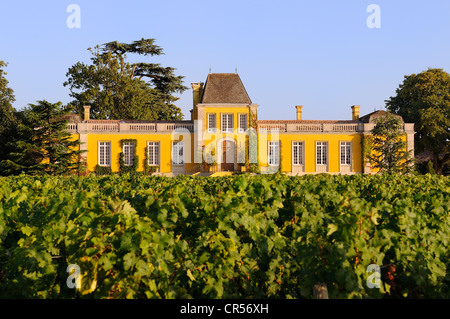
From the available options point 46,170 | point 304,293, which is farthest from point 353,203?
point 46,170

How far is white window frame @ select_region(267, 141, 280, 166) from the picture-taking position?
1404 inches

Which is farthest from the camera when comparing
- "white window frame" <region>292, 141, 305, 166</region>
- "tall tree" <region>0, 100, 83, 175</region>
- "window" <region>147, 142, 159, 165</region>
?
"white window frame" <region>292, 141, 305, 166</region>

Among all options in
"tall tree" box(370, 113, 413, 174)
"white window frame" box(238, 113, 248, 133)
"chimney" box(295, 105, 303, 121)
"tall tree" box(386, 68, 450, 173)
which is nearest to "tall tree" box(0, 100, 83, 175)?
"white window frame" box(238, 113, 248, 133)

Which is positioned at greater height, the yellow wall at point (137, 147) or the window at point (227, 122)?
the window at point (227, 122)

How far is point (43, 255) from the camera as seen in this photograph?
4.57m

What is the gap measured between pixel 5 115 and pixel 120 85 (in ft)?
35.4

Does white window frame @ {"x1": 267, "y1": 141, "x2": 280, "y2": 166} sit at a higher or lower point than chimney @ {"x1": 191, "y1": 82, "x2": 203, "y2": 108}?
lower

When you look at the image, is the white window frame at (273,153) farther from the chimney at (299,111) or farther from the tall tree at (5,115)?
the tall tree at (5,115)

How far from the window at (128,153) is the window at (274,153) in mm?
11110

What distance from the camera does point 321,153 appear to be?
117 feet

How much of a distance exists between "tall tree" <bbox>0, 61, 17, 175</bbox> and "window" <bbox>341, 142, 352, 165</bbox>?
25.2 metres

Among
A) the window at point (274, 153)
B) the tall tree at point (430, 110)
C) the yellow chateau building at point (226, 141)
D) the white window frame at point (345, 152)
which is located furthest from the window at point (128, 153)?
the tall tree at point (430, 110)

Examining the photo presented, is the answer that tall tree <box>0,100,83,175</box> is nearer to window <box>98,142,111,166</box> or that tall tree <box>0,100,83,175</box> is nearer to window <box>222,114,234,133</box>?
window <box>98,142,111,166</box>

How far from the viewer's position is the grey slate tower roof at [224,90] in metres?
34.6
